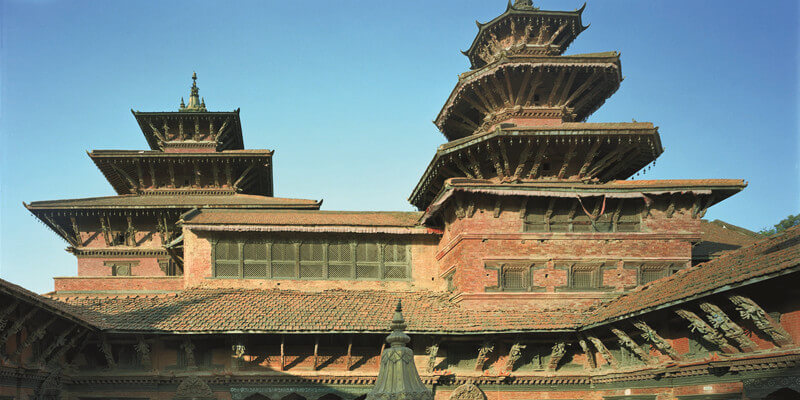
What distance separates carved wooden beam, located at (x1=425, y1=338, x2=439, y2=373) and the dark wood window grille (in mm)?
3552

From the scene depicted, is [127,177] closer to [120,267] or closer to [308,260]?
[120,267]

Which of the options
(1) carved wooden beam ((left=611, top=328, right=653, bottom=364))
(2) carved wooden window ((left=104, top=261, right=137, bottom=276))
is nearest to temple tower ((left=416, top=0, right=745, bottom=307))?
(1) carved wooden beam ((left=611, top=328, right=653, bottom=364))

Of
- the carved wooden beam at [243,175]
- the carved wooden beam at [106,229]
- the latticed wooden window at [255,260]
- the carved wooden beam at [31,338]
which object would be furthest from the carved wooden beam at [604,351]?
the carved wooden beam at [106,229]

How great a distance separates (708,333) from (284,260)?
12.6m

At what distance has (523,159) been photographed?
18.8 meters

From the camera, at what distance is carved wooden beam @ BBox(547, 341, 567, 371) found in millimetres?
16812

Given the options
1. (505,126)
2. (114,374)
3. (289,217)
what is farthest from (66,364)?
(505,126)

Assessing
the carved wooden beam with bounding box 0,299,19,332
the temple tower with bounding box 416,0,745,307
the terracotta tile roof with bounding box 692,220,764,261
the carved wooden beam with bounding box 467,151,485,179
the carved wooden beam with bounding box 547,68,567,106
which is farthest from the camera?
the carved wooden beam with bounding box 547,68,567,106

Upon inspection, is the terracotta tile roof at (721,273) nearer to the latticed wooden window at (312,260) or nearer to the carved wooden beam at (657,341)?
the carved wooden beam at (657,341)

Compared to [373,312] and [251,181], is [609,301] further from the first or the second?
[251,181]

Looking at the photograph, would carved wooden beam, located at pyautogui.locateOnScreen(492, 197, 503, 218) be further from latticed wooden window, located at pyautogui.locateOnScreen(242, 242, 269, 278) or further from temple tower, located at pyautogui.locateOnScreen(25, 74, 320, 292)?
temple tower, located at pyautogui.locateOnScreen(25, 74, 320, 292)

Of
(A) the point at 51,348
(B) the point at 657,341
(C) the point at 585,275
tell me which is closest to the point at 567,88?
(C) the point at 585,275

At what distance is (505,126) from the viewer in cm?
1927

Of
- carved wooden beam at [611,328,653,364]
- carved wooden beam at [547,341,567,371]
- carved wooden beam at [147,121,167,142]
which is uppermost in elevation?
carved wooden beam at [147,121,167,142]
